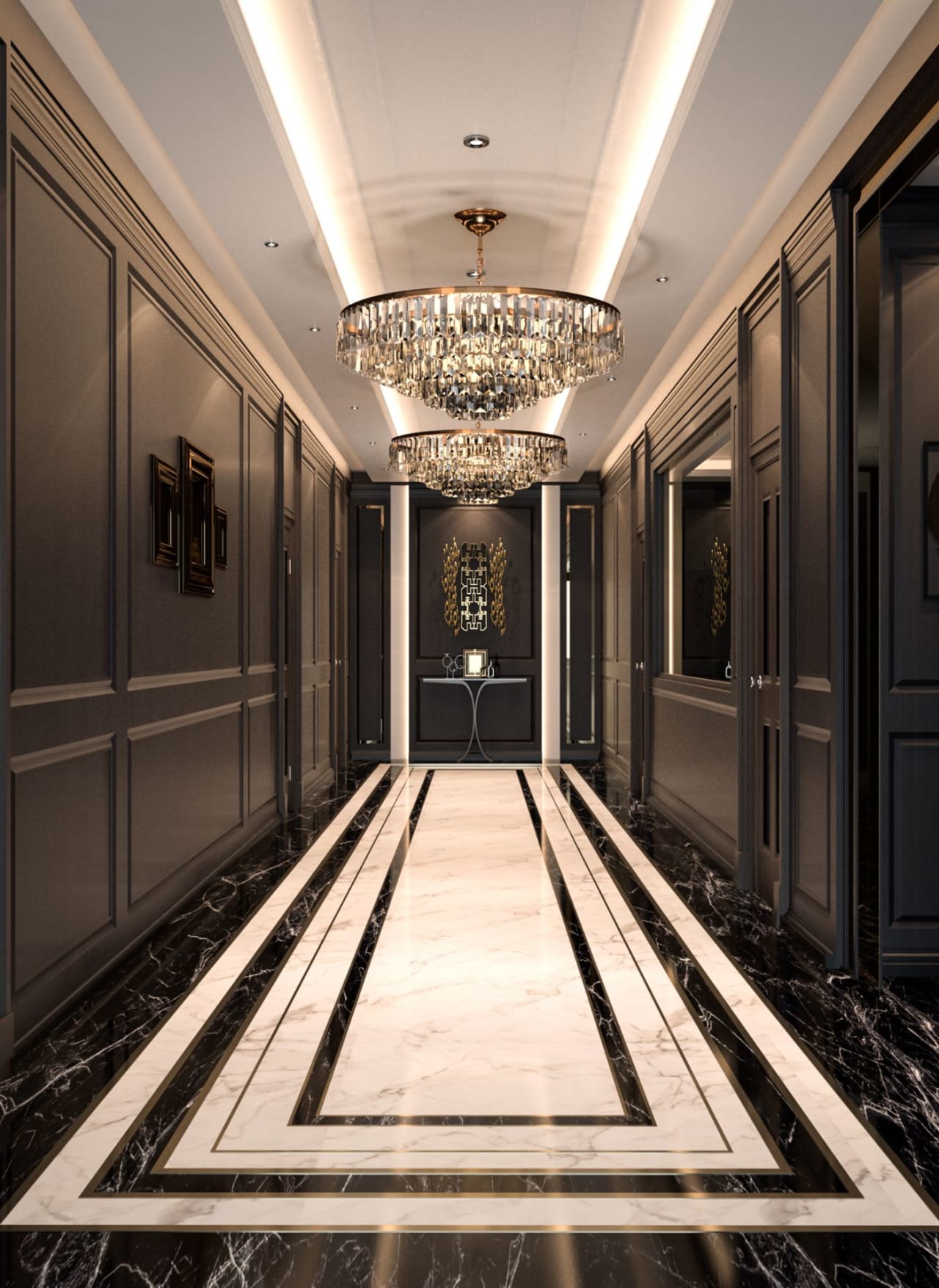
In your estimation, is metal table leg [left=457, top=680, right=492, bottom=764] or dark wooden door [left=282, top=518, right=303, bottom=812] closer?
dark wooden door [left=282, top=518, right=303, bottom=812]

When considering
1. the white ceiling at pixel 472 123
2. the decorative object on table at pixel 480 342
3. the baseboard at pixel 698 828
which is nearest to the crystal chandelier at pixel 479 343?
the decorative object on table at pixel 480 342

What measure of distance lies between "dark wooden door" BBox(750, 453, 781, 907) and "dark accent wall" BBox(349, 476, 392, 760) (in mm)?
6170

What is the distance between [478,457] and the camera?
20.2 feet

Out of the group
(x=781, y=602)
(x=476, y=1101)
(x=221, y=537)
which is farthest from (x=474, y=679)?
(x=476, y=1101)

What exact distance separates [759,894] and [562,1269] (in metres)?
3.15

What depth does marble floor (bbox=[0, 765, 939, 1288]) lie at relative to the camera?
1.96 metres

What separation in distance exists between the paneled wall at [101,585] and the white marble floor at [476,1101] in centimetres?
52

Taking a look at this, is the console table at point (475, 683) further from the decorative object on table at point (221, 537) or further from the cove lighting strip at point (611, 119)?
the cove lighting strip at point (611, 119)

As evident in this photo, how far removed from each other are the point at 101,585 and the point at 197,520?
120 cm

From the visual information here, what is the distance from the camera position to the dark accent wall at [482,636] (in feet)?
35.6

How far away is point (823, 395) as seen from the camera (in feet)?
12.5

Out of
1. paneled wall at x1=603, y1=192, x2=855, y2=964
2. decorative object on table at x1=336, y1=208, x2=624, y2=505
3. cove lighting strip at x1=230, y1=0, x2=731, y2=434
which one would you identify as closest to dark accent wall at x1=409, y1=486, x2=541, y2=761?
paneled wall at x1=603, y1=192, x2=855, y2=964

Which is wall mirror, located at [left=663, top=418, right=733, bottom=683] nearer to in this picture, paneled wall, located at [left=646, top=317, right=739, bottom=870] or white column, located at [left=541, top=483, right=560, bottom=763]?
paneled wall, located at [left=646, top=317, right=739, bottom=870]

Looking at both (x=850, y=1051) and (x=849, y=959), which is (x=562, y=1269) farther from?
(x=849, y=959)
